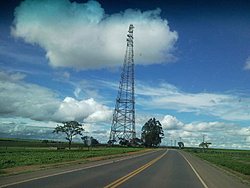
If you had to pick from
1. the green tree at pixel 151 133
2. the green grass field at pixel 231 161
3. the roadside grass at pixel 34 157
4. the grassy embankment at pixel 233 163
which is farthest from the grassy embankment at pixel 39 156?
the green tree at pixel 151 133

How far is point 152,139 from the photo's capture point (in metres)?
131

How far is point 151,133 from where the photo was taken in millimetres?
131625

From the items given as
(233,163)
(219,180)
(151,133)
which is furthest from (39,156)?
(151,133)

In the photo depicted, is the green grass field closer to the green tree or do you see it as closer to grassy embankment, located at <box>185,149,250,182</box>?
grassy embankment, located at <box>185,149,250,182</box>

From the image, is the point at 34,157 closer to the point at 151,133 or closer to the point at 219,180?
the point at 219,180

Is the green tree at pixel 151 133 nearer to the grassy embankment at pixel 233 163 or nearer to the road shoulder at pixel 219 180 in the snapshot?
the grassy embankment at pixel 233 163

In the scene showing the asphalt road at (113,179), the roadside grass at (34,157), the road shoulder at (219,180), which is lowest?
the road shoulder at (219,180)

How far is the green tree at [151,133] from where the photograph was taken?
13075 centimetres

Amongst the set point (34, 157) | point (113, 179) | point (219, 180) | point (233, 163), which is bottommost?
point (219, 180)

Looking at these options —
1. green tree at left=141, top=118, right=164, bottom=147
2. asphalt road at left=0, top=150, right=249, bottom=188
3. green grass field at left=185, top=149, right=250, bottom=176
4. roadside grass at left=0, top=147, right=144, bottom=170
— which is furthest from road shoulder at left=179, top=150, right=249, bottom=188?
green tree at left=141, top=118, right=164, bottom=147

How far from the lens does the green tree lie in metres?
131

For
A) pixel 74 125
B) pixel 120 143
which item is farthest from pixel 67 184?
pixel 120 143

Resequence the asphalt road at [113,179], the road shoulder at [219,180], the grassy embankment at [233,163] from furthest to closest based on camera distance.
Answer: the grassy embankment at [233,163] → the road shoulder at [219,180] → the asphalt road at [113,179]

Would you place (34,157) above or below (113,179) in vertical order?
above
